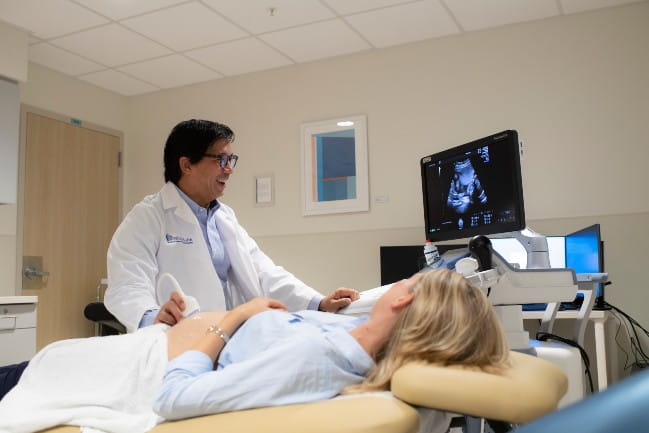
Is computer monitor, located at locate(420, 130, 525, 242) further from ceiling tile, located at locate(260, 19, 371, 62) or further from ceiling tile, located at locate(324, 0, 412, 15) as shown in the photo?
→ ceiling tile, located at locate(260, 19, 371, 62)

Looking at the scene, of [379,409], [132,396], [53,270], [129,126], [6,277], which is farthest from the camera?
[129,126]

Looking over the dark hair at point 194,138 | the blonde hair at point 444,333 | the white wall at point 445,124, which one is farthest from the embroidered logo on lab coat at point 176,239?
the white wall at point 445,124

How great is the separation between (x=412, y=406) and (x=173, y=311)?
79 cm

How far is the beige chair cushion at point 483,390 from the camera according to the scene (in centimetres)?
94

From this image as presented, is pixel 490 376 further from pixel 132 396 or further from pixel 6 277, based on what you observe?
pixel 6 277

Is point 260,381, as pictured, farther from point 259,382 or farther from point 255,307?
point 255,307

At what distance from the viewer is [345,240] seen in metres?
3.99

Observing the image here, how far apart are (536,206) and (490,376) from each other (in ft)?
8.72

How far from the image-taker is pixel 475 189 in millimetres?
2002

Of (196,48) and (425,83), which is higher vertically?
(196,48)

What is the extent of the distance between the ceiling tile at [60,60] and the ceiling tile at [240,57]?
0.71 m

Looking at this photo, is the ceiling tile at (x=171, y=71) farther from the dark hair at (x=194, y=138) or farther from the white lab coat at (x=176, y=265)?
the white lab coat at (x=176, y=265)

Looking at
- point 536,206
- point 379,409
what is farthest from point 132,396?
point 536,206

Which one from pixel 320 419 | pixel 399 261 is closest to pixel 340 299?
pixel 320 419
